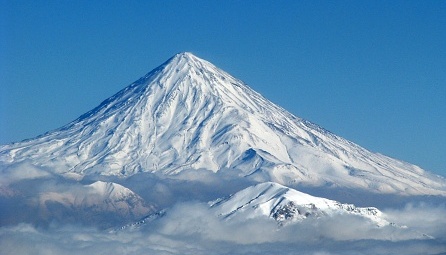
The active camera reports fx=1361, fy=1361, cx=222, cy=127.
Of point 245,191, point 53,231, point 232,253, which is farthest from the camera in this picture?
point 53,231

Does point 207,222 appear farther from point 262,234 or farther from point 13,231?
point 13,231

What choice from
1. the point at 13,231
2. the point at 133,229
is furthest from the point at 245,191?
the point at 13,231

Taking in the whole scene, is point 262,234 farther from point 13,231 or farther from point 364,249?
point 13,231

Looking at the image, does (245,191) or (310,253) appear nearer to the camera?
(310,253)

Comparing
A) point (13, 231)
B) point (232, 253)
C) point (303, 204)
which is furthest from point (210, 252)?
point (13, 231)

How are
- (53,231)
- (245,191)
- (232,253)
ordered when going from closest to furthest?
(232,253)
(245,191)
(53,231)

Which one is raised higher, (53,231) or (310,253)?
(53,231)

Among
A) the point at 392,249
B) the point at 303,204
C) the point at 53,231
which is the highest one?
the point at 53,231
